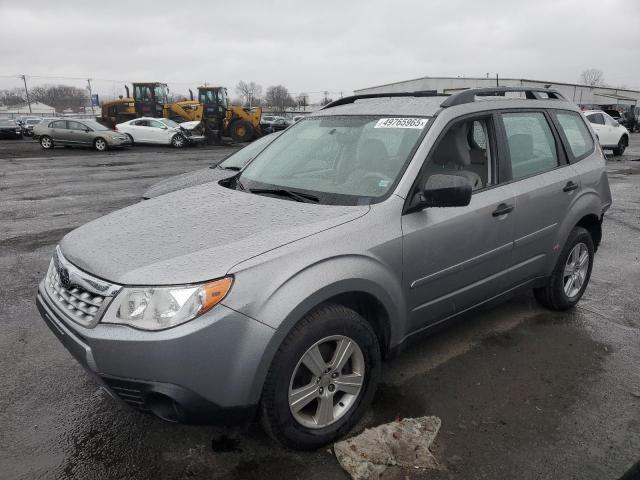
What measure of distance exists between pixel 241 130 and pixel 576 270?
26507 millimetres

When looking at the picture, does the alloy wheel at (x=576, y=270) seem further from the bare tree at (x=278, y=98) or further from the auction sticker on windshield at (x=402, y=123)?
the bare tree at (x=278, y=98)

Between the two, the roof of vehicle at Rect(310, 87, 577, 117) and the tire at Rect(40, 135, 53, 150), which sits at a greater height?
the roof of vehicle at Rect(310, 87, 577, 117)

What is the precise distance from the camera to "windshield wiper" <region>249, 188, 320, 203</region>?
9.54 feet

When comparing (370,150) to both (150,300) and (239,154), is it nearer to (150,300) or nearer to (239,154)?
(150,300)

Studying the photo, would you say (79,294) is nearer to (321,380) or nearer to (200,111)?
(321,380)

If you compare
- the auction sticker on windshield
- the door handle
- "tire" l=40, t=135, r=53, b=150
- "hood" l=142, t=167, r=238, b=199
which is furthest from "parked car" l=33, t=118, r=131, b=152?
the door handle

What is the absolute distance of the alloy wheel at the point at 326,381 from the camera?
242cm

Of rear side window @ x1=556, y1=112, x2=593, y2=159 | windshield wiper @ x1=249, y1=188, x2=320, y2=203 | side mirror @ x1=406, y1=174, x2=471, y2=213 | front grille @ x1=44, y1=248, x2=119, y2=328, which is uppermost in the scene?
rear side window @ x1=556, y1=112, x2=593, y2=159

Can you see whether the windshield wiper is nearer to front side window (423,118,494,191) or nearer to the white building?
front side window (423,118,494,191)

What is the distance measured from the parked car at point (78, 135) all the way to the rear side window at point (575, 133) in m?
22.7

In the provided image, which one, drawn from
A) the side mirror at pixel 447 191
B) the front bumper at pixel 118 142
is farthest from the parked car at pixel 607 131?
the front bumper at pixel 118 142

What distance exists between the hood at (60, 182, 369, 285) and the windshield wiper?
0.23ft

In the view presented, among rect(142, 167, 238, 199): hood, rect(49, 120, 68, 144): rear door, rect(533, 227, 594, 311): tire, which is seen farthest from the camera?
rect(49, 120, 68, 144): rear door

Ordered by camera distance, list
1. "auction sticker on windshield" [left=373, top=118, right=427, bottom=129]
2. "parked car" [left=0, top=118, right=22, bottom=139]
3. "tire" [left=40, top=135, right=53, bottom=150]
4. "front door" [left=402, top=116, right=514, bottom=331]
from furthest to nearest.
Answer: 1. "parked car" [left=0, top=118, right=22, bottom=139]
2. "tire" [left=40, top=135, right=53, bottom=150]
3. "auction sticker on windshield" [left=373, top=118, right=427, bottom=129]
4. "front door" [left=402, top=116, right=514, bottom=331]
